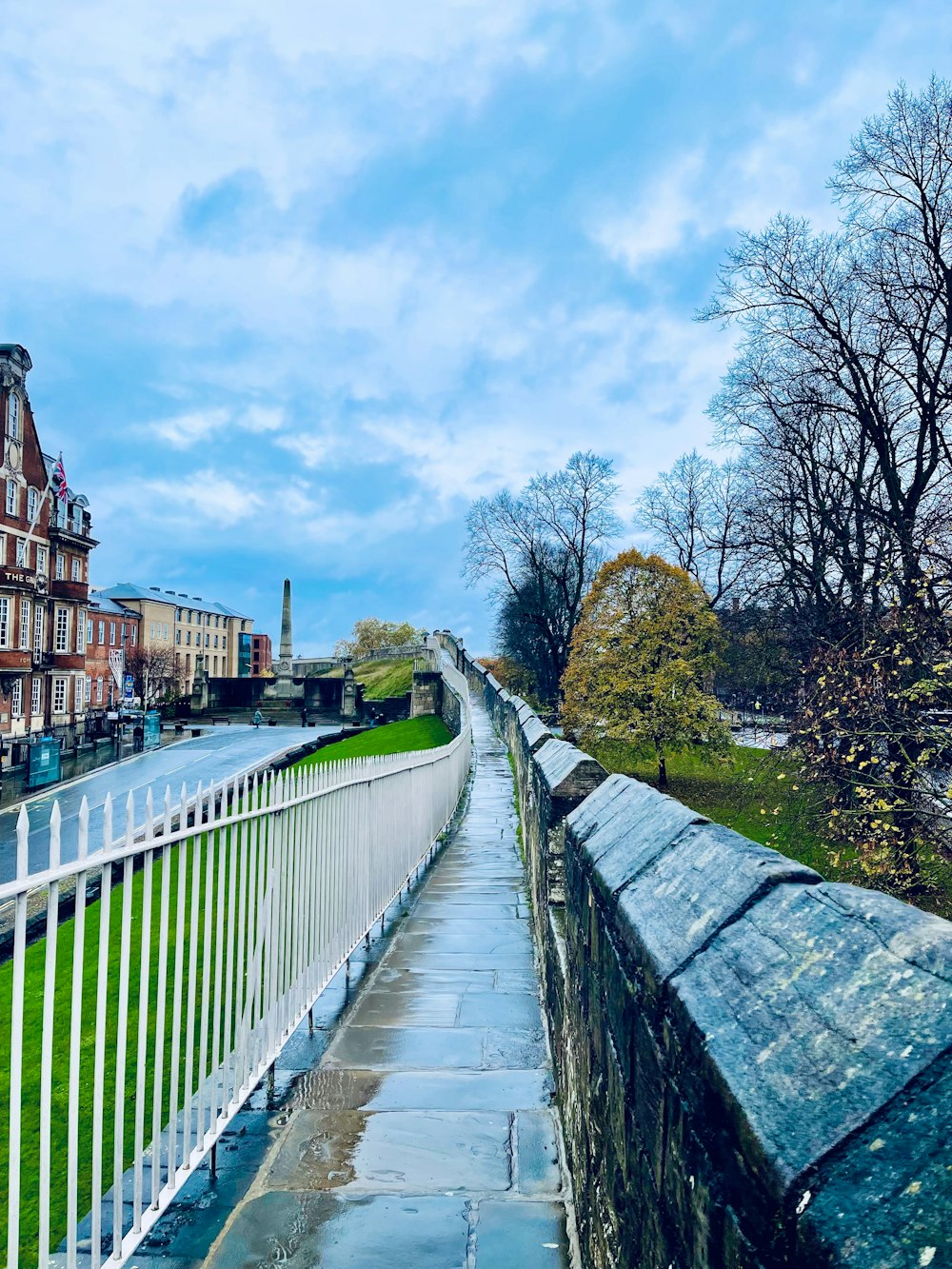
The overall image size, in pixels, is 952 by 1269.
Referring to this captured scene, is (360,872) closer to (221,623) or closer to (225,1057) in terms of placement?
(225,1057)

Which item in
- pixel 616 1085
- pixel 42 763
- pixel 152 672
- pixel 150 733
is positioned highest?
pixel 152 672

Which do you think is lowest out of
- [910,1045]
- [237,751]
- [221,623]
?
[237,751]

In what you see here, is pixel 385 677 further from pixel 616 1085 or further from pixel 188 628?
pixel 616 1085

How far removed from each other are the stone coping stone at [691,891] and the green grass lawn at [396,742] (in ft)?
59.6

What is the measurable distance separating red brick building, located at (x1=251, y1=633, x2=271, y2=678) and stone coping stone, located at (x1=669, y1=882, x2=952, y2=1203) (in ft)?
354

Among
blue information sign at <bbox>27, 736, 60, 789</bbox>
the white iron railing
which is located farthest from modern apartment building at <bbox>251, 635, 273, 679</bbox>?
the white iron railing

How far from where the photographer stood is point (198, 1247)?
106 inches

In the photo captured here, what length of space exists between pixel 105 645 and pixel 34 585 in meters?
26.9

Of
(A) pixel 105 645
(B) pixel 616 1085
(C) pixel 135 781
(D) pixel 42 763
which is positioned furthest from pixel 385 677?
(B) pixel 616 1085

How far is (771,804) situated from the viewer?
1783cm

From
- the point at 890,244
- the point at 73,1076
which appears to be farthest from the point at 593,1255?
the point at 890,244

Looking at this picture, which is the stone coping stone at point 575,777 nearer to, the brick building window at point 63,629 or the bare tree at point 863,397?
the bare tree at point 863,397

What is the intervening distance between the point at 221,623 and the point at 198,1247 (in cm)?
9927

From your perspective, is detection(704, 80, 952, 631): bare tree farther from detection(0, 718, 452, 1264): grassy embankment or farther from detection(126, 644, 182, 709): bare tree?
detection(126, 644, 182, 709): bare tree
